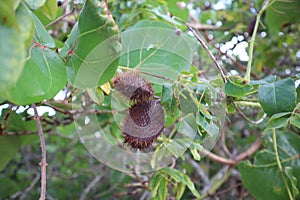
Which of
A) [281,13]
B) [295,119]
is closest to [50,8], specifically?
[295,119]

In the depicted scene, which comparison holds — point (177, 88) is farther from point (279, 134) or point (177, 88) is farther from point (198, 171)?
point (198, 171)

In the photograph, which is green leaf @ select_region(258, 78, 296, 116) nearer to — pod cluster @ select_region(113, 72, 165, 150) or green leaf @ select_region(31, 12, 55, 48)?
pod cluster @ select_region(113, 72, 165, 150)

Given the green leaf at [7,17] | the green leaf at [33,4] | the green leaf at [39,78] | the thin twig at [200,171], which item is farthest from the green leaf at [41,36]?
the thin twig at [200,171]

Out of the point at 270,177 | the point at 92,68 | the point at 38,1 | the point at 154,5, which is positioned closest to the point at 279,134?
the point at 270,177

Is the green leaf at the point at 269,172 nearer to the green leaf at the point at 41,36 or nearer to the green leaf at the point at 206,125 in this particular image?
the green leaf at the point at 206,125

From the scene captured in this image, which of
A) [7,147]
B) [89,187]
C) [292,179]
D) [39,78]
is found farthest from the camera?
[89,187]

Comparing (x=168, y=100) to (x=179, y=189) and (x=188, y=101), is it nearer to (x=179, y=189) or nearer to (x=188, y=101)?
(x=188, y=101)

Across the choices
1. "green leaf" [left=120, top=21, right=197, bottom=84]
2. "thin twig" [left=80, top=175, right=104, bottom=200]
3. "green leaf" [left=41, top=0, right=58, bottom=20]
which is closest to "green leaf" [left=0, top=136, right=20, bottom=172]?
"thin twig" [left=80, top=175, right=104, bottom=200]
